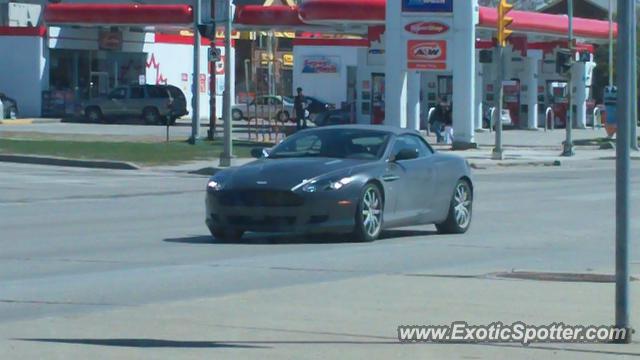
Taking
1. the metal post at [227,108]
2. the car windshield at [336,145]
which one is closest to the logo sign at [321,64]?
the metal post at [227,108]

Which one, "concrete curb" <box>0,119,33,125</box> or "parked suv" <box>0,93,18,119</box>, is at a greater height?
"parked suv" <box>0,93,18,119</box>

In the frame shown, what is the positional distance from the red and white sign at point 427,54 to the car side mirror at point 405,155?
2829cm

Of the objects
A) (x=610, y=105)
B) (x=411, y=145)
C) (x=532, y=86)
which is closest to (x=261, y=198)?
(x=411, y=145)

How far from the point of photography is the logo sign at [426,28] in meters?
45.3

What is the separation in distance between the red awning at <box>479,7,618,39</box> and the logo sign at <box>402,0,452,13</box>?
5.98 metres

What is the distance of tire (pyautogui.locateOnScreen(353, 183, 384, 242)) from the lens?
1616 cm

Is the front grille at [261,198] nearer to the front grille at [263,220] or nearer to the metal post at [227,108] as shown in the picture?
the front grille at [263,220]

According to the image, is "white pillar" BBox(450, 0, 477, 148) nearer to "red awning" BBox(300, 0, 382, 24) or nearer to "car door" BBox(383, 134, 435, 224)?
"red awning" BBox(300, 0, 382, 24)

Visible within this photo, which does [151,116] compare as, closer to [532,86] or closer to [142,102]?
[142,102]

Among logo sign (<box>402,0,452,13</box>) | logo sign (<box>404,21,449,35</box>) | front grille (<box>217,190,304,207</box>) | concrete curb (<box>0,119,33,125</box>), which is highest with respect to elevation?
logo sign (<box>402,0,452,13</box>)

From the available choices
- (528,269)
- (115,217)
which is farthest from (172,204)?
(528,269)

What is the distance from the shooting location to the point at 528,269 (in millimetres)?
14211

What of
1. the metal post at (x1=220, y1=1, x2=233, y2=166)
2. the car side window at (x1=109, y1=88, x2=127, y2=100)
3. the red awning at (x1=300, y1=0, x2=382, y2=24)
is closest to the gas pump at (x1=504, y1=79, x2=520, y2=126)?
the red awning at (x1=300, y1=0, x2=382, y2=24)

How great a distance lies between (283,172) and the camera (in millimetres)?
16094
